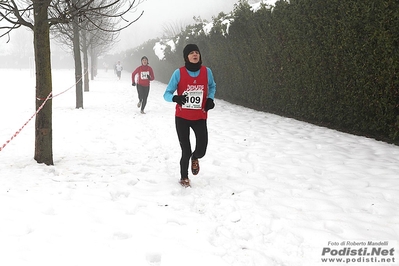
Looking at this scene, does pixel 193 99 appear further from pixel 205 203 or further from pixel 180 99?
pixel 205 203

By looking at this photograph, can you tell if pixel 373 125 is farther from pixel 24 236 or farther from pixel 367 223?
pixel 24 236

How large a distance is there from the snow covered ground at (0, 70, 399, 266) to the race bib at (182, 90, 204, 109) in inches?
44.1

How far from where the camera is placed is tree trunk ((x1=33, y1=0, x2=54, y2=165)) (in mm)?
4633

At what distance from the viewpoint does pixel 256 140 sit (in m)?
6.82

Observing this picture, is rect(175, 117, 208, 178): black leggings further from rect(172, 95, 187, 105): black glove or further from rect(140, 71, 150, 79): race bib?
rect(140, 71, 150, 79): race bib

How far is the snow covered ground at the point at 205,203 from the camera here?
9.17ft

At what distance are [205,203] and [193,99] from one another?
133 cm

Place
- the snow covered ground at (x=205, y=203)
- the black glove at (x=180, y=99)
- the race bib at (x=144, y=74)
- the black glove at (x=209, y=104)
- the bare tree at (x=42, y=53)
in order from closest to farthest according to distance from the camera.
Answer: the snow covered ground at (x=205, y=203)
the black glove at (x=180, y=99)
the black glove at (x=209, y=104)
the bare tree at (x=42, y=53)
the race bib at (x=144, y=74)

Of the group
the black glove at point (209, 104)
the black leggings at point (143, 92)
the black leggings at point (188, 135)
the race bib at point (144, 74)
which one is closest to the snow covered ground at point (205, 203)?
the black leggings at point (188, 135)

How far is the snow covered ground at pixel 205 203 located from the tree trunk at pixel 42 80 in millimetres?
262

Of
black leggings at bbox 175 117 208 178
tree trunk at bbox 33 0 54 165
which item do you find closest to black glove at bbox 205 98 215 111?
black leggings at bbox 175 117 208 178

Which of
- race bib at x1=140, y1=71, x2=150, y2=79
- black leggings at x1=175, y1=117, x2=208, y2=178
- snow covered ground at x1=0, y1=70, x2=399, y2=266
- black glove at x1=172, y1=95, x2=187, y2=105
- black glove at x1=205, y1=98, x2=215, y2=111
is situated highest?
race bib at x1=140, y1=71, x2=150, y2=79

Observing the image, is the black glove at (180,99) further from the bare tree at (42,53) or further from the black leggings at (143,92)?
the black leggings at (143,92)

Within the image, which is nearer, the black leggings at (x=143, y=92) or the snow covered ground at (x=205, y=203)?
the snow covered ground at (x=205, y=203)
